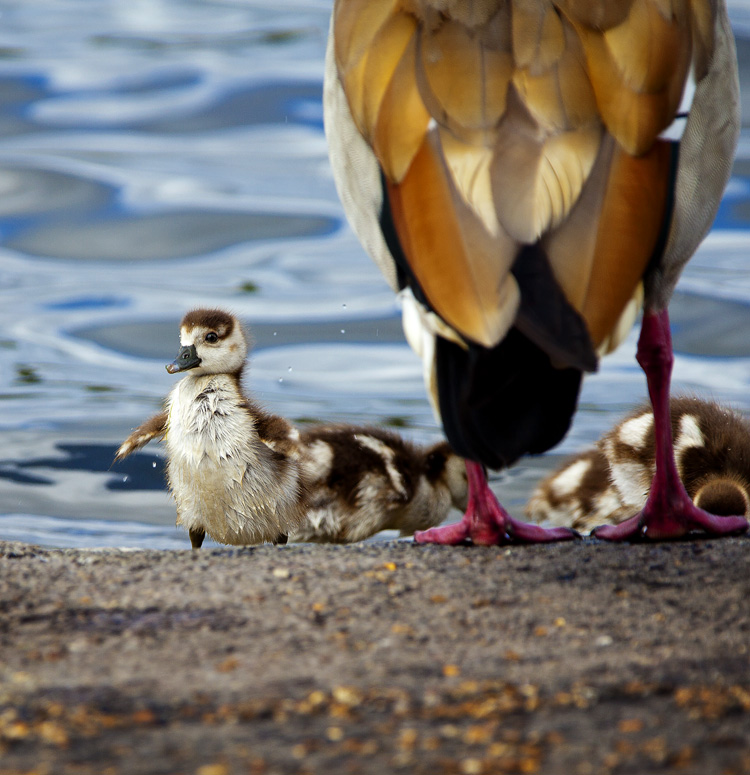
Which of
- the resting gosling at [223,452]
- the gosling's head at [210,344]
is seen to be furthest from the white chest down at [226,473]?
the gosling's head at [210,344]

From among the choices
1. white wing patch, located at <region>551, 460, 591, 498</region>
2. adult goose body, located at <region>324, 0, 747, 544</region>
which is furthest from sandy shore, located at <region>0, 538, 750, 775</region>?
white wing patch, located at <region>551, 460, 591, 498</region>

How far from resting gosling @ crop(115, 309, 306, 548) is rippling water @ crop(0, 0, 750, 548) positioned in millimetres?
976

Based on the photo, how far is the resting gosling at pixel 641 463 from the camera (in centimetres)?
542

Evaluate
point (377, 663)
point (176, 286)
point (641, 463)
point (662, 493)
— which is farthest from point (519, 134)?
point (176, 286)

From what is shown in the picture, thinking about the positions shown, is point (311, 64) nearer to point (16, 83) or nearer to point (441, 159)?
point (16, 83)

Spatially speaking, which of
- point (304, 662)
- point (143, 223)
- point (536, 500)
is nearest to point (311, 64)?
point (143, 223)

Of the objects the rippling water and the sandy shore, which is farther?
the rippling water

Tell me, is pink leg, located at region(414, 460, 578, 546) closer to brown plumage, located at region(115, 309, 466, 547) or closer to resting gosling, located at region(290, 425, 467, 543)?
brown plumage, located at region(115, 309, 466, 547)

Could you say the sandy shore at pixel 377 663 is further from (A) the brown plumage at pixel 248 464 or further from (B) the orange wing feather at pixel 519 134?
(A) the brown plumage at pixel 248 464

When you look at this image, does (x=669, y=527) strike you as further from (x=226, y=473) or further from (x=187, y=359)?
(x=187, y=359)

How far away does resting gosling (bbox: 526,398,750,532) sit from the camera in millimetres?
5418

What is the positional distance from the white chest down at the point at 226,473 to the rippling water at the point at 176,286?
3.20 ft

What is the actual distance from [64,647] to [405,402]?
257 inches

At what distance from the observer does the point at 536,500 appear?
6320mm
